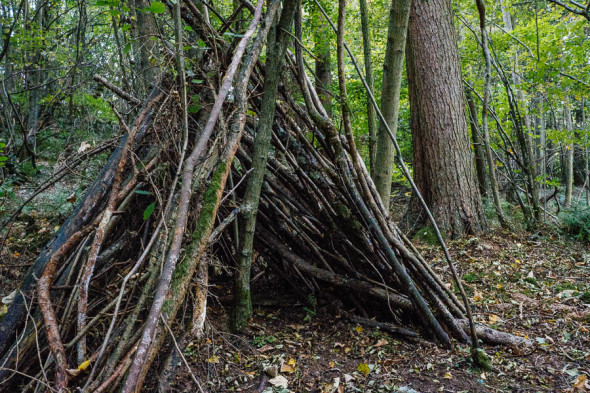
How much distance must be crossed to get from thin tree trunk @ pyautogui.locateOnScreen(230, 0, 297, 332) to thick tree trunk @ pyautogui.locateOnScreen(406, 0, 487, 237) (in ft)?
9.39

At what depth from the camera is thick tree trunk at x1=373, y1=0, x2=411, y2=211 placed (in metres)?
3.11

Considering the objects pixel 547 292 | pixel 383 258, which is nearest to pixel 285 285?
pixel 383 258

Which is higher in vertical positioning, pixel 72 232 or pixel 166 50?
pixel 166 50

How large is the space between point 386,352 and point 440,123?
318 cm

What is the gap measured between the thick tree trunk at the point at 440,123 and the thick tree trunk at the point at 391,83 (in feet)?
4.37

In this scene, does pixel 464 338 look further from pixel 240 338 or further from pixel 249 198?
pixel 249 198

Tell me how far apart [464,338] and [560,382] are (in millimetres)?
516

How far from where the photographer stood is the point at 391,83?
10.8 feet

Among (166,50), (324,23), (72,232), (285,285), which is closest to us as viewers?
(72,232)

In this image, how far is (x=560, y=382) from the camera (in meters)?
1.99

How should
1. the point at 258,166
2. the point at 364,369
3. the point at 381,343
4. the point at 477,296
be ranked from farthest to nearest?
1. the point at 477,296
2. the point at 381,343
3. the point at 258,166
4. the point at 364,369

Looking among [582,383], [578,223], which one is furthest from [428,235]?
[582,383]

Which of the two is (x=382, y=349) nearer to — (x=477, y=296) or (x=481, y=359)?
(x=481, y=359)

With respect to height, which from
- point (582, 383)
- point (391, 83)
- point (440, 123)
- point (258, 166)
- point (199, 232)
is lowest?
point (582, 383)
